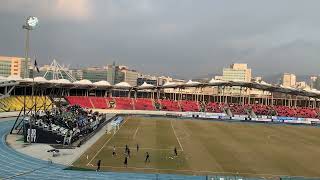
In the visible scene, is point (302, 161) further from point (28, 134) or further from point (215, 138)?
point (28, 134)

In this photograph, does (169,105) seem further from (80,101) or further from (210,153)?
(210,153)

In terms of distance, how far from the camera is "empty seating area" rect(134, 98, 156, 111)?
123m

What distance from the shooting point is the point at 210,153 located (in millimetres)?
50188

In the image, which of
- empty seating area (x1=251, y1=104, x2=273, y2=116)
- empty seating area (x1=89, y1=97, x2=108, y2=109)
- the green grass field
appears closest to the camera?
the green grass field

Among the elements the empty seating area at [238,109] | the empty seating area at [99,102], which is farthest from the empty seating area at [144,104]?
the empty seating area at [238,109]

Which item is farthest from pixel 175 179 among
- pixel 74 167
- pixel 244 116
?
pixel 244 116

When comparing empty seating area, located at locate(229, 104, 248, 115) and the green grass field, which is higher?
empty seating area, located at locate(229, 104, 248, 115)

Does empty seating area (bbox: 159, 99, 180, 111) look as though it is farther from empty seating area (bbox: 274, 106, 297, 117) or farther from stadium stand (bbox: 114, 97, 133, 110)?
empty seating area (bbox: 274, 106, 297, 117)

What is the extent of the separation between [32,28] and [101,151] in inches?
735

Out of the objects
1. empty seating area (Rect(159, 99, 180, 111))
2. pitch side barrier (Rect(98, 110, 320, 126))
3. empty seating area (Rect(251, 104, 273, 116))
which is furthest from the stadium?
empty seating area (Rect(251, 104, 273, 116))

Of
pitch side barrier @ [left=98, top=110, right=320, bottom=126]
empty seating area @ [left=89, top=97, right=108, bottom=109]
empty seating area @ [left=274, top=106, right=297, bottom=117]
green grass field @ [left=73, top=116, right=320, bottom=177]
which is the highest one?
empty seating area @ [left=89, top=97, right=108, bottom=109]

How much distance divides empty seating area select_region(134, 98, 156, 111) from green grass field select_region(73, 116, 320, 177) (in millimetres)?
49744

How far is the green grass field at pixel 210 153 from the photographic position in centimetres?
4019

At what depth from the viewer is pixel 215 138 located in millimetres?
65875
